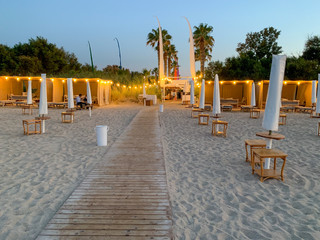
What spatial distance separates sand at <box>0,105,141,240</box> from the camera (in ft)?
9.77

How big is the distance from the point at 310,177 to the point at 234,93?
62.5 feet

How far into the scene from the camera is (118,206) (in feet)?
10.4

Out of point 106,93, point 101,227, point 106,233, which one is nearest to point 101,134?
point 101,227

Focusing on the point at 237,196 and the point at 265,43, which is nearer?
the point at 237,196

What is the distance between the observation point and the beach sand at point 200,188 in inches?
112

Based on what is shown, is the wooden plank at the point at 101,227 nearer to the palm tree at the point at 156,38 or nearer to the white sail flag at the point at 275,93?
the white sail flag at the point at 275,93

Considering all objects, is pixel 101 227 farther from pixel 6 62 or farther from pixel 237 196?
pixel 6 62

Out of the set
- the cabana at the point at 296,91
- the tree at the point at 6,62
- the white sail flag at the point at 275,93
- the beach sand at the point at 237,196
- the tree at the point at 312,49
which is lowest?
the beach sand at the point at 237,196

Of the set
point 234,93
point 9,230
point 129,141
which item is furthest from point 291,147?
point 234,93

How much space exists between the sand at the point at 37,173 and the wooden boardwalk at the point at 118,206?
0.91 feet

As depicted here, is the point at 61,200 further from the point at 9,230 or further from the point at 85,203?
the point at 9,230

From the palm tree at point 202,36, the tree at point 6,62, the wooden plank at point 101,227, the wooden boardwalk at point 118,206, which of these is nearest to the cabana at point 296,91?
the palm tree at point 202,36

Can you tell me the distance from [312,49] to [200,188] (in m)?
37.5

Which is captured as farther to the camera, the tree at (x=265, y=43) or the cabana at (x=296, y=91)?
the tree at (x=265, y=43)
